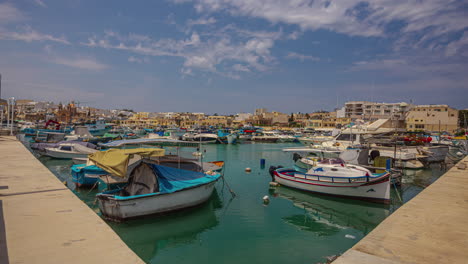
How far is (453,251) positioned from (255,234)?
647cm

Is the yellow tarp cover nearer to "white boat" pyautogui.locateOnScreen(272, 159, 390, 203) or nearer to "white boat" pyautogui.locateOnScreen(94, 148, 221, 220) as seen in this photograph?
"white boat" pyautogui.locateOnScreen(94, 148, 221, 220)

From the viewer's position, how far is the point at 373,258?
5.93 metres

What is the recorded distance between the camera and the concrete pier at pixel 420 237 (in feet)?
20.0

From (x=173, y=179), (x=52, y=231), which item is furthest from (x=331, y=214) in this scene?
(x=52, y=231)

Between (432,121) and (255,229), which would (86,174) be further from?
(432,121)

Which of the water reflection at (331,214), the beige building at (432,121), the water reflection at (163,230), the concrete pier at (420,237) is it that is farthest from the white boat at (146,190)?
the beige building at (432,121)

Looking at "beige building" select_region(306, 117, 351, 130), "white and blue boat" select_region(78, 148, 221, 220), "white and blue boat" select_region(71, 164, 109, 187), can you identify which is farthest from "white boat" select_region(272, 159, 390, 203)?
"beige building" select_region(306, 117, 351, 130)

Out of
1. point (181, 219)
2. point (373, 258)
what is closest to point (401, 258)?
point (373, 258)

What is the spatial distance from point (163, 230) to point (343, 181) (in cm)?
1025

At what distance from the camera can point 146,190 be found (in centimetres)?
1229

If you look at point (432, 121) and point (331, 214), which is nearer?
point (331, 214)

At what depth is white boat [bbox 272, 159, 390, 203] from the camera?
1524cm

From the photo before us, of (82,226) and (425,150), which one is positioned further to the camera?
(425,150)

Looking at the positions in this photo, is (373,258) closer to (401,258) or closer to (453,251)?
(401,258)
